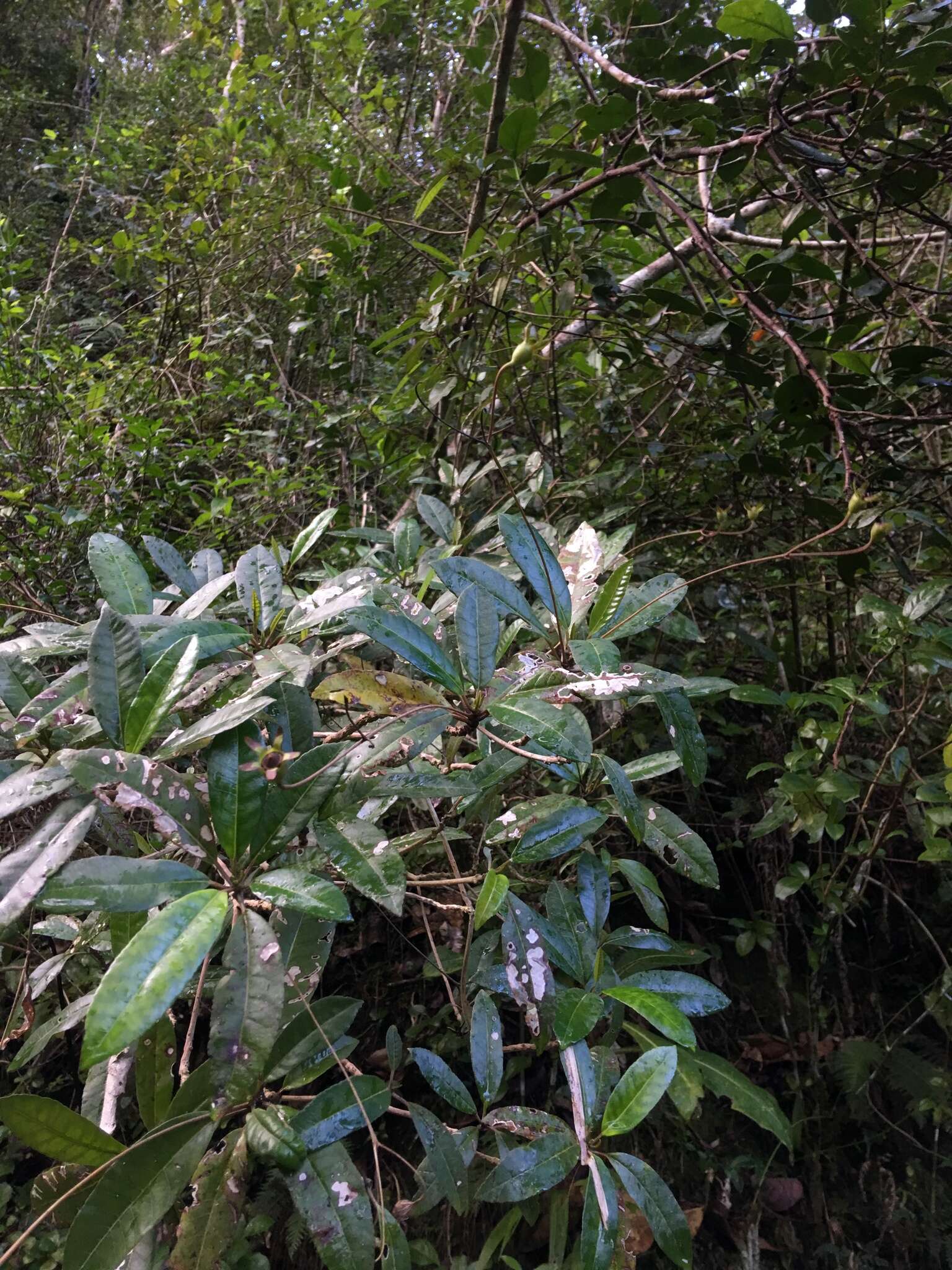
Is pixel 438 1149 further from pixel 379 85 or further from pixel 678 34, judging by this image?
pixel 379 85

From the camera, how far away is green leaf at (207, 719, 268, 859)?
1.77ft

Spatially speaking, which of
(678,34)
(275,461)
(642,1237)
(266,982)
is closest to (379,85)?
(275,461)

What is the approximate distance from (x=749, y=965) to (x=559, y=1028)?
1.19 metres

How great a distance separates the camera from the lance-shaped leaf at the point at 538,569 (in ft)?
2.34

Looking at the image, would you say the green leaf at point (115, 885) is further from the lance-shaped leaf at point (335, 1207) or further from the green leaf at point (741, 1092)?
the green leaf at point (741, 1092)

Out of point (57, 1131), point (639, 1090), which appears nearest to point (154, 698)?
point (57, 1131)

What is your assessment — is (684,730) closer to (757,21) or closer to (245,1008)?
(245,1008)

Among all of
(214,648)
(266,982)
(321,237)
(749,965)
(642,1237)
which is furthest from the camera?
(321,237)

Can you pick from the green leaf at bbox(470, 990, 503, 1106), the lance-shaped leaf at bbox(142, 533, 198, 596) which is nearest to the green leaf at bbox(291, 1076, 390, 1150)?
the green leaf at bbox(470, 990, 503, 1106)

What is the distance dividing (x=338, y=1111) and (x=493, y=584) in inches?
21.3

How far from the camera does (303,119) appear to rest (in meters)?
3.29

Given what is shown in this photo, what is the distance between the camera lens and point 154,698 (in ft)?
1.89

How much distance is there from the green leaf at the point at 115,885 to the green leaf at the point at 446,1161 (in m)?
0.48

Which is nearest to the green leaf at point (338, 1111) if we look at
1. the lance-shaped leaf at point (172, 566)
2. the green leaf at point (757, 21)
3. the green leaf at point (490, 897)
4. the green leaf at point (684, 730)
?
the green leaf at point (490, 897)
